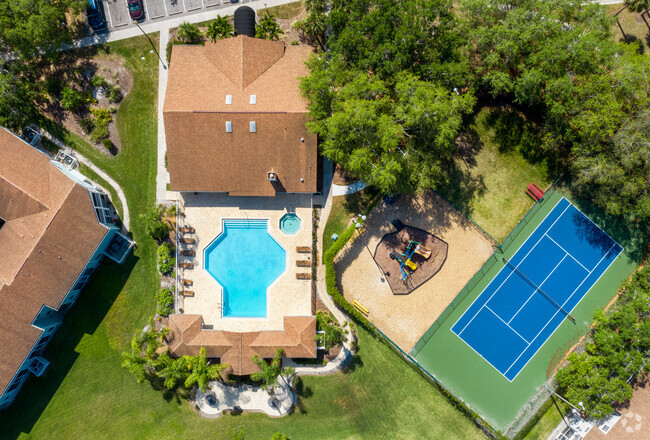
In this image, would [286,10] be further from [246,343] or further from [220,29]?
[246,343]

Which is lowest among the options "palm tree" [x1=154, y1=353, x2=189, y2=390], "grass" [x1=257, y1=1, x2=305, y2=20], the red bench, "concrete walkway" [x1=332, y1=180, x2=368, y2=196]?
"palm tree" [x1=154, y1=353, x2=189, y2=390]

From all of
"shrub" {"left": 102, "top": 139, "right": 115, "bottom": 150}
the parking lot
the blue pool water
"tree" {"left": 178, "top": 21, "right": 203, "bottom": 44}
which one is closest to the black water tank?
the parking lot

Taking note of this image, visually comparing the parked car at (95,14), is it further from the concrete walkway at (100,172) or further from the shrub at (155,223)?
the shrub at (155,223)

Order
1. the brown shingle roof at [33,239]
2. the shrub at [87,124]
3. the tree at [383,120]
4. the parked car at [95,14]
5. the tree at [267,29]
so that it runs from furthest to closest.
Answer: the shrub at [87,124] → the parked car at [95,14] → the tree at [267,29] → the brown shingle roof at [33,239] → the tree at [383,120]

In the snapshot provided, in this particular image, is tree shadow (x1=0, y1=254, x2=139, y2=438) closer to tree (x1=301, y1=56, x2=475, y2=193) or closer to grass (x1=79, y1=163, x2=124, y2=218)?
grass (x1=79, y1=163, x2=124, y2=218)

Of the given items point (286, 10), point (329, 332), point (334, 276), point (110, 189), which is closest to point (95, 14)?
point (110, 189)

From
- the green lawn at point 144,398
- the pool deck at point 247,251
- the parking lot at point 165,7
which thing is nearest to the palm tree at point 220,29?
the parking lot at point 165,7
